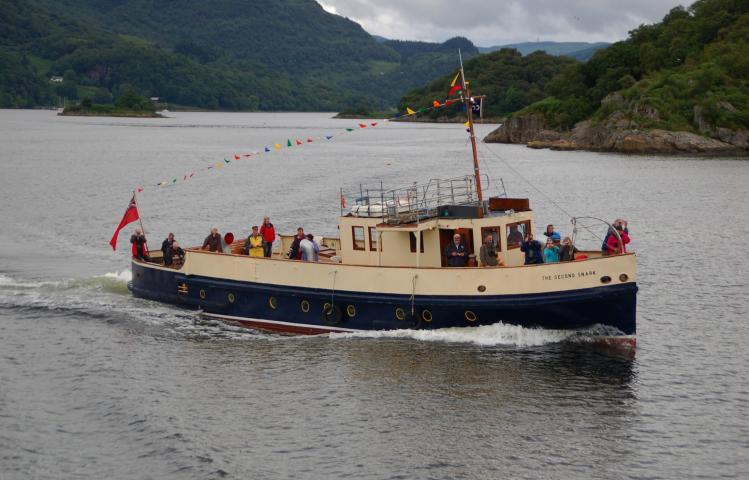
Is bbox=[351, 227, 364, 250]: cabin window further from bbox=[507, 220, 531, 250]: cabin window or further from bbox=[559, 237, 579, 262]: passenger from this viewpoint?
bbox=[559, 237, 579, 262]: passenger

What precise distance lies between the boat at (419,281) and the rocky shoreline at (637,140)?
81611mm

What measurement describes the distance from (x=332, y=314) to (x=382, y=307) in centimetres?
169

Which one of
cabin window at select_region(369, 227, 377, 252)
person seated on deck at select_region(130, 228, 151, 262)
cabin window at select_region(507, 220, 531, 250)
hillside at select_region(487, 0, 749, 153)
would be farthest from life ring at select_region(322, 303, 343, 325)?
hillside at select_region(487, 0, 749, 153)

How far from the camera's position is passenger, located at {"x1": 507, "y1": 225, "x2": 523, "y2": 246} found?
27.9m

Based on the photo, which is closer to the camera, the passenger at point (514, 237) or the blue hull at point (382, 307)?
the blue hull at point (382, 307)

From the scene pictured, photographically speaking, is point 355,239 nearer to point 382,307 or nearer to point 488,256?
point 382,307

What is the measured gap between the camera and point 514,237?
28.0m

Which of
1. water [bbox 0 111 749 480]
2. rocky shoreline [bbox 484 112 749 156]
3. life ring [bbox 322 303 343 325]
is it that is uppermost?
rocky shoreline [bbox 484 112 749 156]

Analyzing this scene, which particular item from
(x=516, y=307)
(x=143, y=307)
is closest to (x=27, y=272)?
(x=143, y=307)

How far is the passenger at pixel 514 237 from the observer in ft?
91.6

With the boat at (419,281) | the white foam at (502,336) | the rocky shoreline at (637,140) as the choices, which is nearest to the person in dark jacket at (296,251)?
the boat at (419,281)

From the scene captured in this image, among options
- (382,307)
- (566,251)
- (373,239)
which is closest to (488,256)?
(566,251)

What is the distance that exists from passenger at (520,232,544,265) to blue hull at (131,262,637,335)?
1318mm

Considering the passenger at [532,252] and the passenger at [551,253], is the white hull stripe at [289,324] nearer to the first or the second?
the passenger at [532,252]
